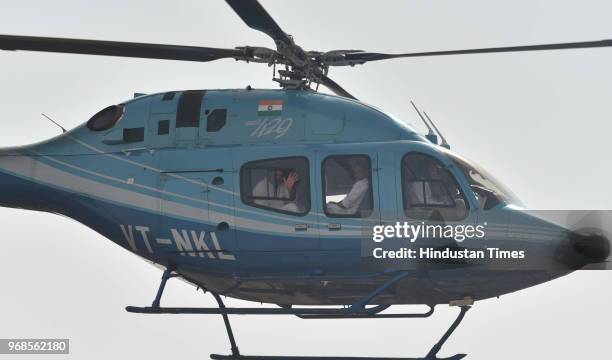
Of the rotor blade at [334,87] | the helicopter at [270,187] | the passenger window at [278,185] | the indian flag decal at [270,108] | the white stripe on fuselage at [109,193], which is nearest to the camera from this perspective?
the helicopter at [270,187]

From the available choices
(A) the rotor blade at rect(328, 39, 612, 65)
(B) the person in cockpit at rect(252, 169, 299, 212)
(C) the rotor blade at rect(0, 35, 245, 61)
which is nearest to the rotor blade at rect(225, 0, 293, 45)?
(C) the rotor blade at rect(0, 35, 245, 61)

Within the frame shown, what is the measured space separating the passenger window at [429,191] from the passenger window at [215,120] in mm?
2353

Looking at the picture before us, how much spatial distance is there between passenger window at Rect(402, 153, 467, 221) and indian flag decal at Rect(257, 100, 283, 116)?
175cm

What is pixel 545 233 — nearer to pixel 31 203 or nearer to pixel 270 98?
pixel 270 98

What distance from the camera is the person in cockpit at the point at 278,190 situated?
51.6 ft

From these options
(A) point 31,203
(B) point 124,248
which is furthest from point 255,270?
(A) point 31,203

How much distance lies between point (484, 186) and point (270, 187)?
253 cm

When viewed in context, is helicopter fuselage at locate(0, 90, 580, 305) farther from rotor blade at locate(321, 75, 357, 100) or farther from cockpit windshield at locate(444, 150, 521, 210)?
rotor blade at locate(321, 75, 357, 100)

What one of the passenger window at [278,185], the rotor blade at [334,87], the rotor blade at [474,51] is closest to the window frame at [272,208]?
the passenger window at [278,185]

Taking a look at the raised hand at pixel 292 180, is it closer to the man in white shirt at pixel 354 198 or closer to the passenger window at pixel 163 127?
the man in white shirt at pixel 354 198

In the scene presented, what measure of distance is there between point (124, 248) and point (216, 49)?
2.80 meters

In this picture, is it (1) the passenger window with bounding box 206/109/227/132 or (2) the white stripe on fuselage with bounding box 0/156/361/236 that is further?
(1) the passenger window with bounding box 206/109/227/132

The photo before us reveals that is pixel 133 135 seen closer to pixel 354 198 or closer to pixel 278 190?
pixel 278 190

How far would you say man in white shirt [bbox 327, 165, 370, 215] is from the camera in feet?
50.9
